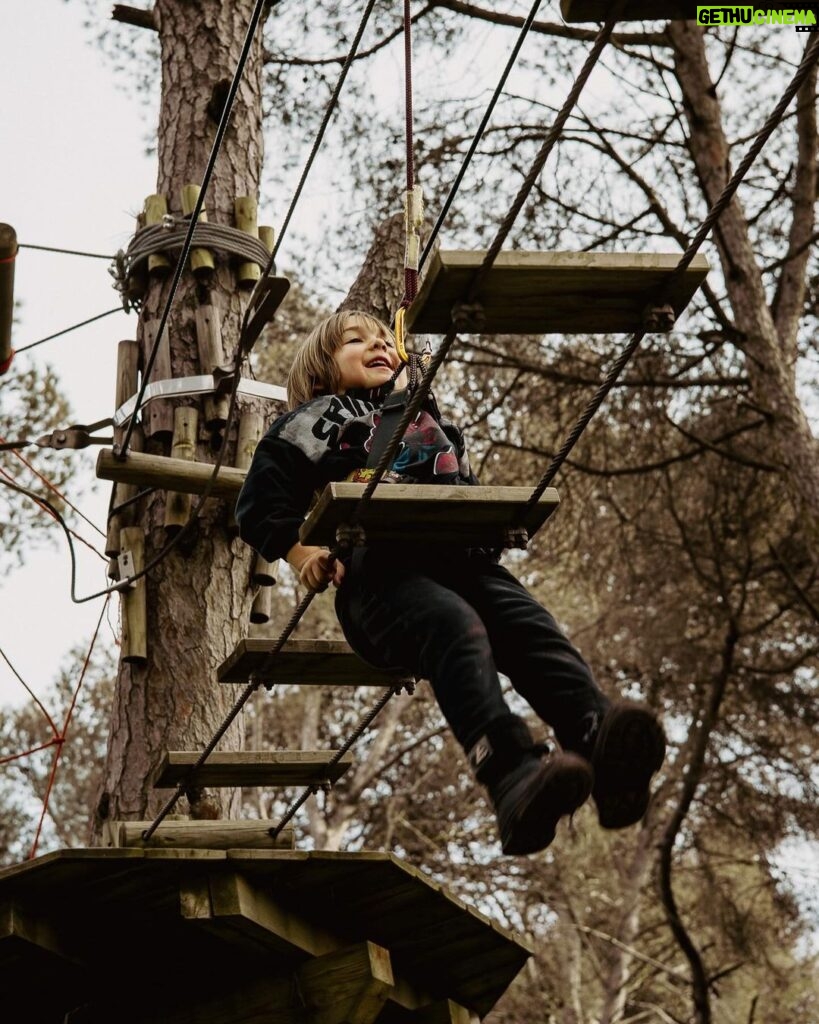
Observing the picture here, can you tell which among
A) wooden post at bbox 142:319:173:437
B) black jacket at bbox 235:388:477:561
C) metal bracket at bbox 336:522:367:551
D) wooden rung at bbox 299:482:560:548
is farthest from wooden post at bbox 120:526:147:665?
metal bracket at bbox 336:522:367:551

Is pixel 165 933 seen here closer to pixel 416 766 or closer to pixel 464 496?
pixel 464 496

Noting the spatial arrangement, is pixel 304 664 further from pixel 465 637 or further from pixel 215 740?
pixel 465 637

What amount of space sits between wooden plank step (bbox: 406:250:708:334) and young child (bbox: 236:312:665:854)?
0.60 metres

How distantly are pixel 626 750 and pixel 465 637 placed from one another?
0.41 metres

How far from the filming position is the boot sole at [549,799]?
7.73 ft

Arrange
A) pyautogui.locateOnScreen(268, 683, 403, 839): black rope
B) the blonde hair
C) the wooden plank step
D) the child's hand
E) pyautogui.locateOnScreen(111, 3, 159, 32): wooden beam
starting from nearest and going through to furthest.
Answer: the wooden plank step < the child's hand < pyautogui.locateOnScreen(268, 683, 403, 839): black rope < the blonde hair < pyautogui.locateOnScreen(111, 3, 159, 32): wooden beam

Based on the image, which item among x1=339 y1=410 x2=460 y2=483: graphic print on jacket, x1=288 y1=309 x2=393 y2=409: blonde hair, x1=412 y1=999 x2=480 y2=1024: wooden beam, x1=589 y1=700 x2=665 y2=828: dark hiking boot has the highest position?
x1=288 y1=309 x2=393 y2=409: blonde hair

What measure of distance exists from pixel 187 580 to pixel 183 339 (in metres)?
0.92

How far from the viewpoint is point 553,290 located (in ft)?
7.69

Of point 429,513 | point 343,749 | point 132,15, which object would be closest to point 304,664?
point 343,749

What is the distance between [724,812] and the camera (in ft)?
39.5

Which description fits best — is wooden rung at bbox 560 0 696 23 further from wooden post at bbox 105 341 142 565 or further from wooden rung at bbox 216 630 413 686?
wooden post at bbox 105 341 142 565

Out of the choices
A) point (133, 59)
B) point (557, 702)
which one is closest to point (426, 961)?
point (557, 702)

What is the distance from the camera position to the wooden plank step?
2279 mm
